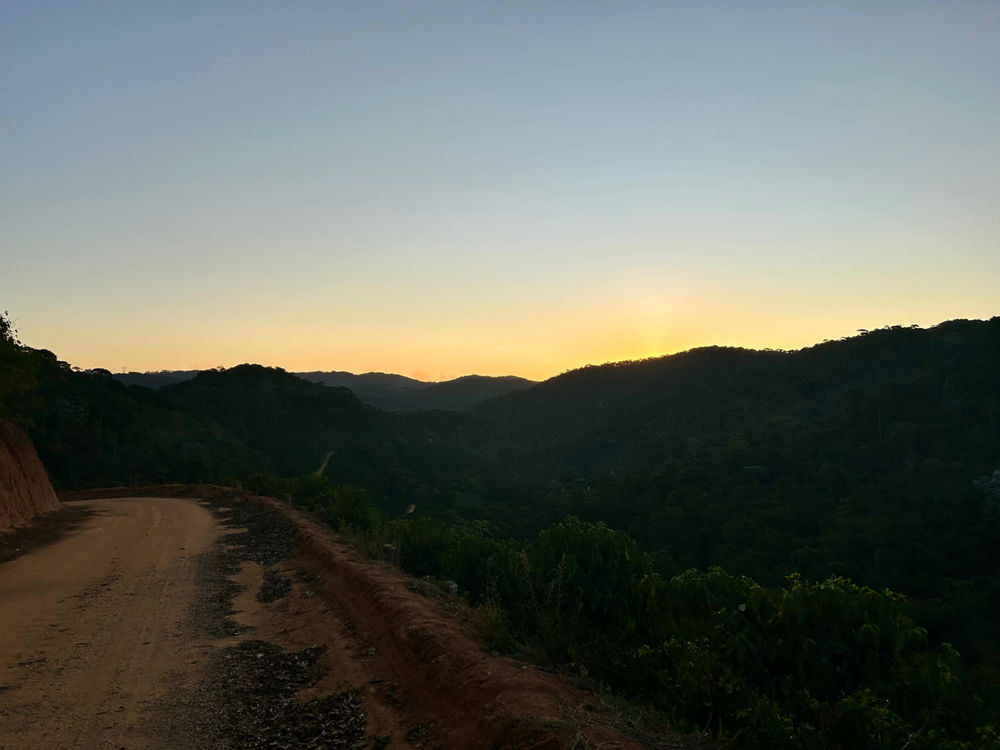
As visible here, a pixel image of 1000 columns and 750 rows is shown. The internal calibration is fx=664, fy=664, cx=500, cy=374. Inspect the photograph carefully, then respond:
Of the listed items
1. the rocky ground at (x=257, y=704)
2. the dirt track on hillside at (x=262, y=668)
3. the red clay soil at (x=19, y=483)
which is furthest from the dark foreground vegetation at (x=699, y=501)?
the red clay soil at (x=19, y=483)

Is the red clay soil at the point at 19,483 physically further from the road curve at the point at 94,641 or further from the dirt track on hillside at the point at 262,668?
the dirt track on hillside at the point at 262,668

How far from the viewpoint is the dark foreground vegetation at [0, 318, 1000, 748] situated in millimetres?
5668

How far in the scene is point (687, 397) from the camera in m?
123

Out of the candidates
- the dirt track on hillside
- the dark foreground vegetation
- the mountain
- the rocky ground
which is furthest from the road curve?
the mountain

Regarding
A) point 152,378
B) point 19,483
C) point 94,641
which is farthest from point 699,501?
point 152,378

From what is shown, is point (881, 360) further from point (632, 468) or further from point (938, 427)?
point (632, 468)

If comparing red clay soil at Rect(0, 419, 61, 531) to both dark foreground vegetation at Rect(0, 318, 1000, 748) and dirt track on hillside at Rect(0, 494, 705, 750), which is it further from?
dirt track on hillside at Rect(0, 494, 705, 750)

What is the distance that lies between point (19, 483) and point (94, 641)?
1641cm

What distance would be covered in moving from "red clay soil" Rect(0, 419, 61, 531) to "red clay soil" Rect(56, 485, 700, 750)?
14.6 m

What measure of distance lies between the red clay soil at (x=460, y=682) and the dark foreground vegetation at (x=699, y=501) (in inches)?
25.2

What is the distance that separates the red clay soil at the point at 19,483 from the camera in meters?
19.2

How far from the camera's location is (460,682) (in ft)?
19.6

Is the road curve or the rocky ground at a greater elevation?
the road curve

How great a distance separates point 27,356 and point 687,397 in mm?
111163
